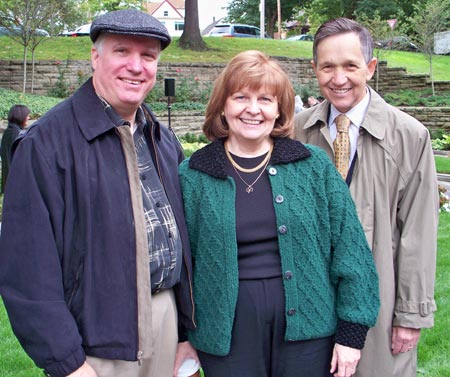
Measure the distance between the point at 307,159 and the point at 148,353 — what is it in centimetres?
100

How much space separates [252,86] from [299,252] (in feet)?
2.28

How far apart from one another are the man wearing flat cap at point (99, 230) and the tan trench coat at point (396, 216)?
84cm

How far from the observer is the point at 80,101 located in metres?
2.10

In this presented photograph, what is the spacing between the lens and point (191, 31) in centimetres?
2284

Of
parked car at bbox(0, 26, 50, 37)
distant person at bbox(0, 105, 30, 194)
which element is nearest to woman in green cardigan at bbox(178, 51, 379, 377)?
distant person at bbox(0, 105, 30, 194)

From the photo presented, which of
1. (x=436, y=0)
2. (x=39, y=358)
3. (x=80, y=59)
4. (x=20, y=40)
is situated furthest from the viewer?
(x=436, y=0)

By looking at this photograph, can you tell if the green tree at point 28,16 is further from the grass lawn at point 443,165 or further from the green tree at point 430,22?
the green tree at point 430,22

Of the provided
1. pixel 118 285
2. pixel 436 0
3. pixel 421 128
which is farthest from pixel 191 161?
pixel 436 0

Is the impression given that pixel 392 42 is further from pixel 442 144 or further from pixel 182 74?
pixel 182 74

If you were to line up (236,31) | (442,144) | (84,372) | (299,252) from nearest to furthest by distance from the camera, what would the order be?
1. (84,372)
2. (299,252)
3. (442,144)
4. (236,31)

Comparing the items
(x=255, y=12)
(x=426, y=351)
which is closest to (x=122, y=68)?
(x=426, y=351)

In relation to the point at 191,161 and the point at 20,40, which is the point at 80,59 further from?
the point at 191,161

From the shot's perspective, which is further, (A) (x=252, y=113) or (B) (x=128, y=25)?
(A) (x=252, y=113)

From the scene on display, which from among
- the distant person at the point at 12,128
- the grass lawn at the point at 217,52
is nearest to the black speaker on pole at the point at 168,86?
the distant person at the point at 12,128
